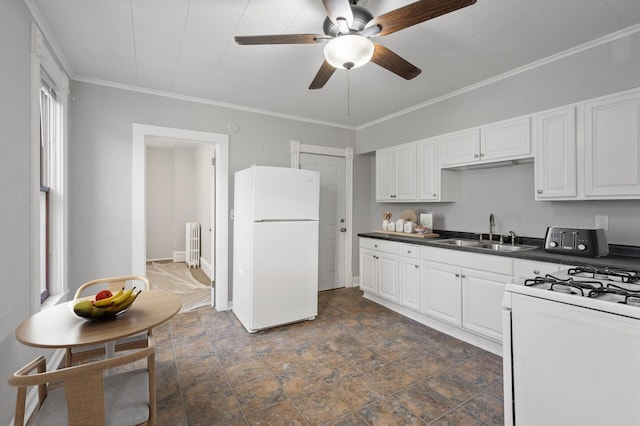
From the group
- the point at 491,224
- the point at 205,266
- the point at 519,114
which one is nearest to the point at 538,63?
the point at 519,114

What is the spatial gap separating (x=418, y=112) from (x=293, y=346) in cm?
308

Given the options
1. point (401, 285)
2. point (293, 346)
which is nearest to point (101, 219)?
point (293, 346)

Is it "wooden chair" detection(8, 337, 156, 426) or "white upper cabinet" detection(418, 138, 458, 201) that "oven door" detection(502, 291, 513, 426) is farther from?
"white upper cabinet" detection(418, 138, 458, 201)

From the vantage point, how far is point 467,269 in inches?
107

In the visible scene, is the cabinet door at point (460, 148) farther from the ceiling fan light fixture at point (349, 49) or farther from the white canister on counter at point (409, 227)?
the ceiling fan light fixture at point (349, 49)

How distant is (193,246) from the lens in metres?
6.09

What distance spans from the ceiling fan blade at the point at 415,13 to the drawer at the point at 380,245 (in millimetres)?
2345

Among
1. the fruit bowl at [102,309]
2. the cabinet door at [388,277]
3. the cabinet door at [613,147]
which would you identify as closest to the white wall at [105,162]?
the fruit bowl at [102,309]

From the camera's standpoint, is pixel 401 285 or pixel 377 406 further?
pixel 401 285

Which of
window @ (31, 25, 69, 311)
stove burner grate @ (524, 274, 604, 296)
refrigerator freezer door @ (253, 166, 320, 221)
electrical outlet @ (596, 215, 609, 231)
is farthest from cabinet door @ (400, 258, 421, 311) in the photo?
window @ (31, 25, 69, 311)

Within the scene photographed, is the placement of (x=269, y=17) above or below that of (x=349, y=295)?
above

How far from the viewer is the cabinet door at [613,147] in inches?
81.7

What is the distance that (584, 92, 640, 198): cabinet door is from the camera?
2074 millimetres

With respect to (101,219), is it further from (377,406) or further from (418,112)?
(418,112)
